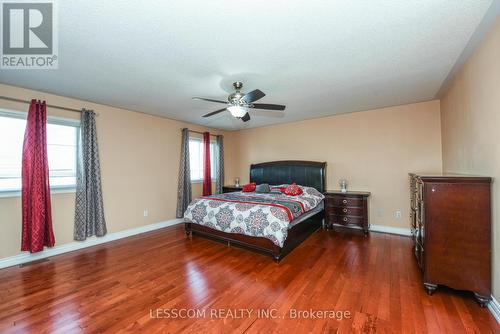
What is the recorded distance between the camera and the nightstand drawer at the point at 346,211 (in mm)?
4121

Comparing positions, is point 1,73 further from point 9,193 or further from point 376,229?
point 376,229

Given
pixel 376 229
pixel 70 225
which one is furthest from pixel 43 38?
pixel 376 229

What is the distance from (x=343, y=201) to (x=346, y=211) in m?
0.20

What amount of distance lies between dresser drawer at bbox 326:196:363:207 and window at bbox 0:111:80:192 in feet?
15.3

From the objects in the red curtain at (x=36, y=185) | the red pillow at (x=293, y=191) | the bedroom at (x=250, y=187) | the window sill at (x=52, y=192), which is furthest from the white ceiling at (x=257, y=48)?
the red pillow at (x=293, y=191)

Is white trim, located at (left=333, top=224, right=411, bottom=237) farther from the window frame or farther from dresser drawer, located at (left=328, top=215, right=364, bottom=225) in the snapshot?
the window frame

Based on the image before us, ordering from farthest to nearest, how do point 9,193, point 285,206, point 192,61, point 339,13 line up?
point 285,206
point 9,193
point 192,61
point 339,13

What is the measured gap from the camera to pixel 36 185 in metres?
3.09

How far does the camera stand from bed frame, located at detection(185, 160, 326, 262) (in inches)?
127

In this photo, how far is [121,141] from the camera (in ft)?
14.0

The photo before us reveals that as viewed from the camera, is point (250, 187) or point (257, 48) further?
point (250, 187)

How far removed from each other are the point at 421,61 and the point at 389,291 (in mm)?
2522

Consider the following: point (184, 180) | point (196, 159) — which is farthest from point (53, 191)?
point (196, 159)

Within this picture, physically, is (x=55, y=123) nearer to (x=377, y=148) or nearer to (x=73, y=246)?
(x=73, y=246)
